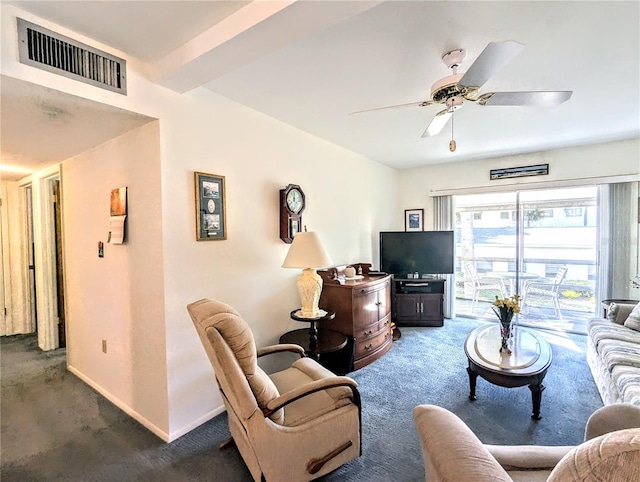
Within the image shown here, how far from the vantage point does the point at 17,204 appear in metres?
4.32

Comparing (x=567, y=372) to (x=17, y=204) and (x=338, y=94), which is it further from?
(x=17, y=204)

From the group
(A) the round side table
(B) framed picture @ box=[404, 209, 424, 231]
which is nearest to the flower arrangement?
(A) the round side table

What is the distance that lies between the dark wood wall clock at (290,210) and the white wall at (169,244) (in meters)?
0.07

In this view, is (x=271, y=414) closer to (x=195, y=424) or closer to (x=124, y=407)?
(x=195, y=424)

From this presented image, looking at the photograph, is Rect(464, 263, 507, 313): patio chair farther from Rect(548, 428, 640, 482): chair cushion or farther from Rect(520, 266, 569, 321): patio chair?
Rect(548, 428, 640, 482): chair cushion

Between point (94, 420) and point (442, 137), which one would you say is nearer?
point (94, 420)

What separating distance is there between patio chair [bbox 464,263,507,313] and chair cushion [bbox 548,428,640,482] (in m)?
4.91

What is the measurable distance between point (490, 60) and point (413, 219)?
4.19m

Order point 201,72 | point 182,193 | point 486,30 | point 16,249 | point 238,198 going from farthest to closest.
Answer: point 16,249
point 238,198
point 182,193
point 201,72
point 486,30

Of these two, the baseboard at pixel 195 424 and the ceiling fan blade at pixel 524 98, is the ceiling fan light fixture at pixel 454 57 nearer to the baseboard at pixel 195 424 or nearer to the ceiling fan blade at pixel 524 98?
the ceiling fan blade at pixel 524 98

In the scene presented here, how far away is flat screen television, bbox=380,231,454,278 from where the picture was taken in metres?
4.68

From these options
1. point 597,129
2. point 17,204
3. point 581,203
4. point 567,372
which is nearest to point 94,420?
point 17,204

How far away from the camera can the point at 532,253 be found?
4703mm

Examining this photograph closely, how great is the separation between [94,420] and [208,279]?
1.41 m
